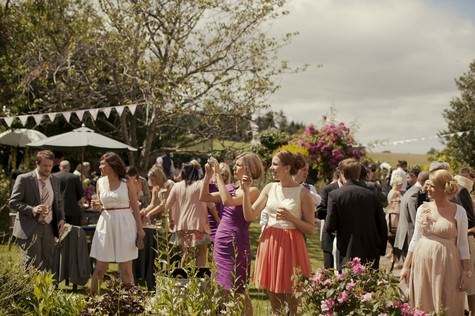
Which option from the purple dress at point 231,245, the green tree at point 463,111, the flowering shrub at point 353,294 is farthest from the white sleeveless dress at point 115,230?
the green tree at point 463,111

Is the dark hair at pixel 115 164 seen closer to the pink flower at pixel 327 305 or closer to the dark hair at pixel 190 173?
the dark hair at pixel 190 173

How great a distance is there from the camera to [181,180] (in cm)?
899

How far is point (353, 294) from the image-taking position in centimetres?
404

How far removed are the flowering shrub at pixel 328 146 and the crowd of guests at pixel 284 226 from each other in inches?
239

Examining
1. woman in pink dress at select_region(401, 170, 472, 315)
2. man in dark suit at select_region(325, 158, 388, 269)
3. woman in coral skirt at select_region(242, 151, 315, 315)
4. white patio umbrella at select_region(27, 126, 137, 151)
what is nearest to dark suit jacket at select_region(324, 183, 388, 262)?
man in dark suit at select_region(325, 158, 388, 269)

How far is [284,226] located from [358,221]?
107 cm

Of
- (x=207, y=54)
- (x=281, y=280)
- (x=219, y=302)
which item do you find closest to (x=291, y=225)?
(x=281, y=280)

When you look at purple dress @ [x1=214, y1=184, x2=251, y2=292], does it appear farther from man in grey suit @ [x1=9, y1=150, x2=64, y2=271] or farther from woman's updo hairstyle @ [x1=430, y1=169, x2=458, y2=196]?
man in grey suit @ [x1=9, y1=150, x2=64, y2=271]

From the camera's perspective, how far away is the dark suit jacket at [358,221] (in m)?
6.26

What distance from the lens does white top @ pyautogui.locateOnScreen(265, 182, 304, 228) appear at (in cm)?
551

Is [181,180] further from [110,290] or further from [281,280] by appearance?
[110,290]

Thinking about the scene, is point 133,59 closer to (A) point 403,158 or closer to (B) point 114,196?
(B) point 114,196

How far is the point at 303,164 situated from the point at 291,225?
60 centimetres

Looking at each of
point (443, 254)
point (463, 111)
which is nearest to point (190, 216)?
point (443, 254)
